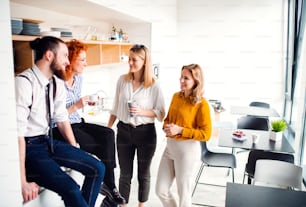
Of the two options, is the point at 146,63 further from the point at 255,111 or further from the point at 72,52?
the point at 255,111

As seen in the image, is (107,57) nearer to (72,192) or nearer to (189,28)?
(72,192)

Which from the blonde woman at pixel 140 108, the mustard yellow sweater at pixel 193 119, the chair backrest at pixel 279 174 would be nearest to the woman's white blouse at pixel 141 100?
the blonde woman at pixel 140 108

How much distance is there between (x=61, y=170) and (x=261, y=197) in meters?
0.95

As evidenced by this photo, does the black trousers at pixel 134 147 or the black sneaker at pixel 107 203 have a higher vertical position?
the black trousers at pixel 134 147

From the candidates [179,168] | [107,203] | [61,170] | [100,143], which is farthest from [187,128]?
[61,170]

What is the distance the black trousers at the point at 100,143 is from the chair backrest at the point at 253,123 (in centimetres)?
173

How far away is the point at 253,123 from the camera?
2951 millimetres

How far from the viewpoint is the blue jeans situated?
1121 mm

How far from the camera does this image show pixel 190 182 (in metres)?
1.72

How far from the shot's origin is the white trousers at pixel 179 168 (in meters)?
1.67

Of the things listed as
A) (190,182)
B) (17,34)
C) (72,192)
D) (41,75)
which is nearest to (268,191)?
(190,182)

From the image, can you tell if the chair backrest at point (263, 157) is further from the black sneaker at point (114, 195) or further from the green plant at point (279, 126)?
the black sneaker at point (114, 195)

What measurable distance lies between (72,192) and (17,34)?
758 millimetres

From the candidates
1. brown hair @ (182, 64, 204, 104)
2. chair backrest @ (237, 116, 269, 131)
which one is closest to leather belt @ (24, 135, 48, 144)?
brown hair @ (182, 64, 204, 104)
